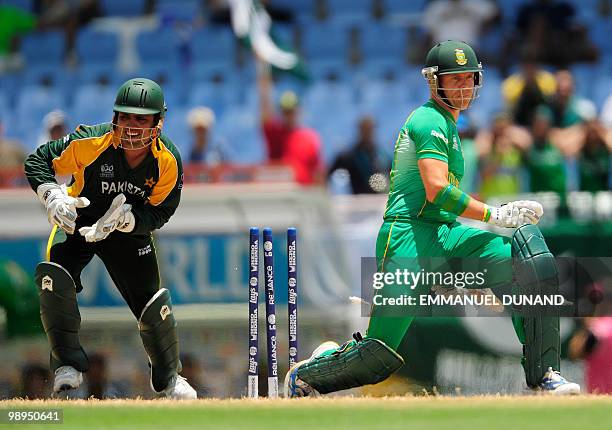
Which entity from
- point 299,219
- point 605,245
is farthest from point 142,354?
point 605,245

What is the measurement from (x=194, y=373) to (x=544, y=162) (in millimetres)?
4911

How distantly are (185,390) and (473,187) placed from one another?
4.83 meters

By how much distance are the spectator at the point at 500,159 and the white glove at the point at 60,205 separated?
5.29m

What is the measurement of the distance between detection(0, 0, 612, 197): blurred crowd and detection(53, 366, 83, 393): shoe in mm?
3404

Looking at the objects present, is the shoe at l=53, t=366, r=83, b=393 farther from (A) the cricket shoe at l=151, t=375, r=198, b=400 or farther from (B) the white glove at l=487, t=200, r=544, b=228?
(B) the white glove at l=487, t=200, r=544, b=228

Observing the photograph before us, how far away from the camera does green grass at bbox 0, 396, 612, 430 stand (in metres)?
6.20

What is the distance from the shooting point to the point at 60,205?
7.32m

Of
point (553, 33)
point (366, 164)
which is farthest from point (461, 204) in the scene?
point (553, 33)

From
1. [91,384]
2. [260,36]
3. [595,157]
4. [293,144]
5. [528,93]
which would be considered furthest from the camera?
[260,36]

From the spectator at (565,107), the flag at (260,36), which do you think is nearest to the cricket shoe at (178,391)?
the spectator at (565,107)

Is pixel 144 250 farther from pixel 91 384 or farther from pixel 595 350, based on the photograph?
pixel 595 350

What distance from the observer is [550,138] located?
12.5 m

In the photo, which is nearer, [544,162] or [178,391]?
[178,391]

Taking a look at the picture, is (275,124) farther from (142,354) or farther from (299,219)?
(142,354)
